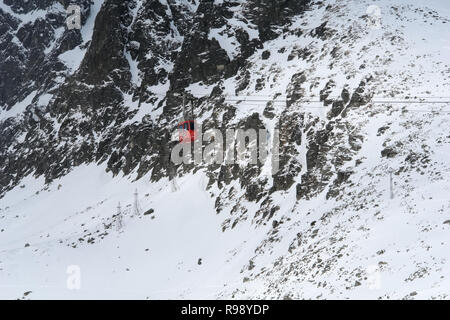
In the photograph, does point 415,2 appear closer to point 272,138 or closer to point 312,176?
point 272,138

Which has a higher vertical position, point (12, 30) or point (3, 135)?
point (12, 30)

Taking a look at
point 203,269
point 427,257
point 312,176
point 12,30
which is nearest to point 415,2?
point 312,176

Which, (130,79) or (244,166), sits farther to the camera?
(130,79)

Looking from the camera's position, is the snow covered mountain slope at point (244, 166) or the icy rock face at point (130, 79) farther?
the icy rock face at point (130, 79)

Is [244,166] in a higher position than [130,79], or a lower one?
lower

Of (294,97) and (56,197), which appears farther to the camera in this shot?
(56,197)

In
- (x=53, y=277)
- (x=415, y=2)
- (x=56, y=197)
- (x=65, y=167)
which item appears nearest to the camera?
(x=53, y=277)

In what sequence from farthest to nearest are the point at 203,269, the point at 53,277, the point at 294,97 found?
the point at 294,97 → the point at 53,277 → the point at 203,269

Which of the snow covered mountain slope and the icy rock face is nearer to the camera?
the snow covered mountain slope
